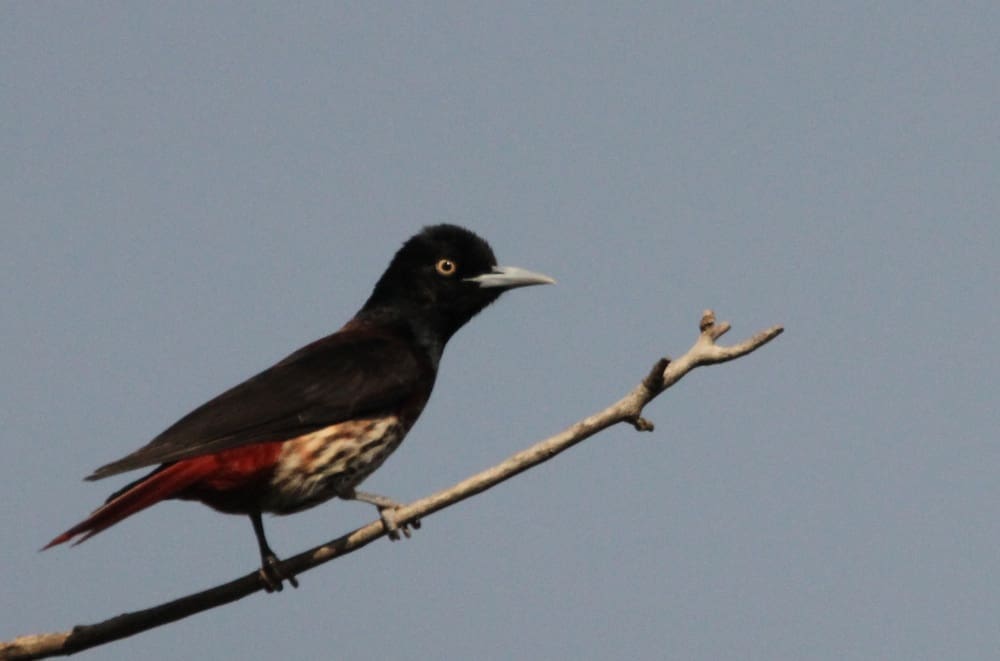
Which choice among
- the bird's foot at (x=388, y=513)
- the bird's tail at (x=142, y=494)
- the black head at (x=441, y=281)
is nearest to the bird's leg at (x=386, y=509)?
the bird's foot at (x=388, y=513)

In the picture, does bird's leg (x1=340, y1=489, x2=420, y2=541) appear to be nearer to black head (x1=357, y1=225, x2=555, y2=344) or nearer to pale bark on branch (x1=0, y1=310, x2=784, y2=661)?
pale bark on branch (x1=0, y1=310, x2=784, y2=661)

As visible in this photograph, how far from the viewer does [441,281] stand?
8.91 metres

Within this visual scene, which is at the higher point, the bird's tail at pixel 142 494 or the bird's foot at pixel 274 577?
the bird's tail at pixel 142 494

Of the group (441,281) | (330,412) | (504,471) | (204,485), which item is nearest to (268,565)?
(204,485)

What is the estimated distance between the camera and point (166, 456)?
6.23 metres

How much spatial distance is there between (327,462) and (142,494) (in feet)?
4.39

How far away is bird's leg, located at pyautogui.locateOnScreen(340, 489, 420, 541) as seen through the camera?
6383mm

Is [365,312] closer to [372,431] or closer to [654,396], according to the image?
[372,431]

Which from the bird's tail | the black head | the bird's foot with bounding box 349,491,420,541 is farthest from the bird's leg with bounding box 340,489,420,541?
the black head

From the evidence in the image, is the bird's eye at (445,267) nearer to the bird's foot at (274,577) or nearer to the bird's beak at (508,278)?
the bird's beak at (508,278)

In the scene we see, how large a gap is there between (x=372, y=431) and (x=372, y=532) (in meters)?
1.40

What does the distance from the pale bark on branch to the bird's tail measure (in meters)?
0.42

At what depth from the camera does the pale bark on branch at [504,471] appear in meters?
5.54

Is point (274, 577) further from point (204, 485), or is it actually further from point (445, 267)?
point (445, 267)
